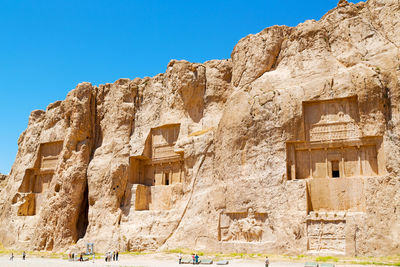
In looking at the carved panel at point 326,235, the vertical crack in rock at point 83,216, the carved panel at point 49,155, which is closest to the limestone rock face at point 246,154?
the carved panel at point 326,235

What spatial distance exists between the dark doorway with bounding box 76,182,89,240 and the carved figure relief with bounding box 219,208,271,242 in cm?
1281

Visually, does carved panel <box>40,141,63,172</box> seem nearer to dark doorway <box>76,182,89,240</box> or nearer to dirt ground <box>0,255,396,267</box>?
dark doorway <box>76,182,89,240</box>

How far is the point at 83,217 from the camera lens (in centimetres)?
3441

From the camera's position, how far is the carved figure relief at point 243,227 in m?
25.0

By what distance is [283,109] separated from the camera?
2586cm

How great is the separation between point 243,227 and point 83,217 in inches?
575

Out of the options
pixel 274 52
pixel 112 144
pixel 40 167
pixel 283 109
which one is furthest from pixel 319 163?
pixel 40 167

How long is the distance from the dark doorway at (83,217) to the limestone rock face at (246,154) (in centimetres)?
15

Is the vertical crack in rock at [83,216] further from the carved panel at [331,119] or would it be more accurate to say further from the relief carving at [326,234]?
the relief carving at [326,234]

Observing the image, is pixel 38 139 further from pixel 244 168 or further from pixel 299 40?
pixel 299 40

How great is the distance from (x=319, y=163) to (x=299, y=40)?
26.3 ft

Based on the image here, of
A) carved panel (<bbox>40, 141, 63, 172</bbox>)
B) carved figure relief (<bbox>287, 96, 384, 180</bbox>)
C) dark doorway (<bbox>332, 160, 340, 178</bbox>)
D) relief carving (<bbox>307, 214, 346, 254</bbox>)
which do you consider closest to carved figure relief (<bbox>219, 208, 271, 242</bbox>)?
relief carving (<bbox>307, 214, 346, 254</bbox>)

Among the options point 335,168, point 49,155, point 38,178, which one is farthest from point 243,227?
point 38,178

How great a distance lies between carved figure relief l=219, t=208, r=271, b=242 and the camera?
24953 millimetres
